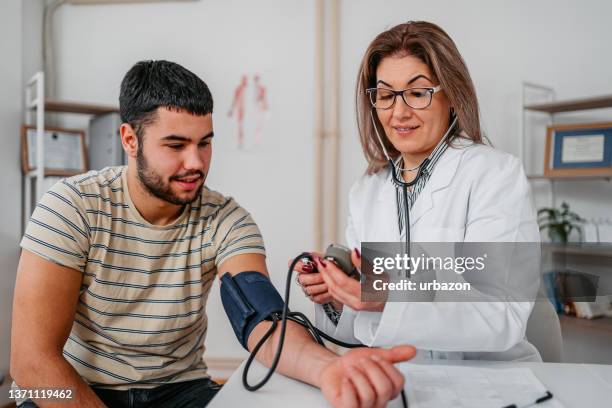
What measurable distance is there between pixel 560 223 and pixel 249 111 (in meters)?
1.66

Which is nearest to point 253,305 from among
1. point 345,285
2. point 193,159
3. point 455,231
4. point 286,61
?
point 345,285

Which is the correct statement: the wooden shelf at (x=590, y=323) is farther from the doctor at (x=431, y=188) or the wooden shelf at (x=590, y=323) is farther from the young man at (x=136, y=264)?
the young man at (x=136, y=264)

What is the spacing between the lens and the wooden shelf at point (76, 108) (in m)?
2.46

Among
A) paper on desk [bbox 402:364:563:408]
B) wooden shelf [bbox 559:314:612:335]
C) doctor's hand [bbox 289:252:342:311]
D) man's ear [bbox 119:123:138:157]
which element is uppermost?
man's ear [bbox 119:123:138:157]

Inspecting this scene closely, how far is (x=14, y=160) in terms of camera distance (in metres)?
2.47

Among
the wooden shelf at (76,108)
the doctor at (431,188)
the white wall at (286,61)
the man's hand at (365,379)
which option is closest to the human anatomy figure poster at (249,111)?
the white wall at (286,61)

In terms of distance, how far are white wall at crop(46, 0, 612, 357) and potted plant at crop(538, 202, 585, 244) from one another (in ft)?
0.56

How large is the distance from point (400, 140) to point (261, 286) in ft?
1.67

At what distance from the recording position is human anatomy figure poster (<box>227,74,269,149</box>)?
8.91ft

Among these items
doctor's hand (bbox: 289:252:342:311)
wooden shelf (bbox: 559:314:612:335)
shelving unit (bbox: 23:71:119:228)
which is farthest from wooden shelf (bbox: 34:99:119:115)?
wooden shelf (bbox: 559:314:612:335)

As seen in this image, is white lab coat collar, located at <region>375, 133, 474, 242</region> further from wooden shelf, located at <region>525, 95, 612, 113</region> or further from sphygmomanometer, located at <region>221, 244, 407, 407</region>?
wooden shelf, located at <region>525, 95, 612, 113</region>

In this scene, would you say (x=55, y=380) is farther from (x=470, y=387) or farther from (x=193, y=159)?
(x=470, y=387)

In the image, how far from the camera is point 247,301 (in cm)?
95

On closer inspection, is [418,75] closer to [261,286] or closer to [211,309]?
[261,286]
